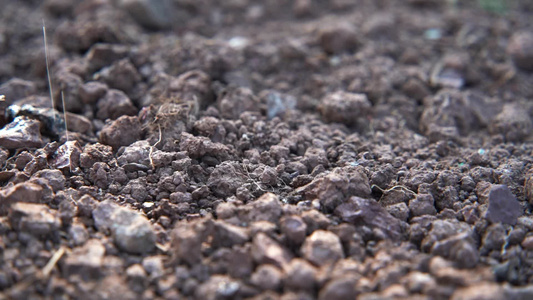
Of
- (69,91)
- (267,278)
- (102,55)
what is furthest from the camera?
(102,55)

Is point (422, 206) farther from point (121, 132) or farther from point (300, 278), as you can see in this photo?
point (121, 132)

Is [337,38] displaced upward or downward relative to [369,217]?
upward

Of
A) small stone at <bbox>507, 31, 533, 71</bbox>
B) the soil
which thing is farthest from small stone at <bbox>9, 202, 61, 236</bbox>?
small stone at <bbox>507, 31, 533, 71</bbox>

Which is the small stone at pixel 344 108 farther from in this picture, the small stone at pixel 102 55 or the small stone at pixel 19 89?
the small stone at pixel 19 89

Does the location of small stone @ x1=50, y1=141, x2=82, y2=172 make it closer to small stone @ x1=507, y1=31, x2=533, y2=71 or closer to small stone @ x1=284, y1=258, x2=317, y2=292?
small stone @ x1=284, y1=258, x2=317, y2=292

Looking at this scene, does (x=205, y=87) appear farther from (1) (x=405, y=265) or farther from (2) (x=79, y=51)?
(1) (x=405, y=265)

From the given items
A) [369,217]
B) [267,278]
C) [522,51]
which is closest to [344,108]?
[369,217]

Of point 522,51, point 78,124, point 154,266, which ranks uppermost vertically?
point 522,51
